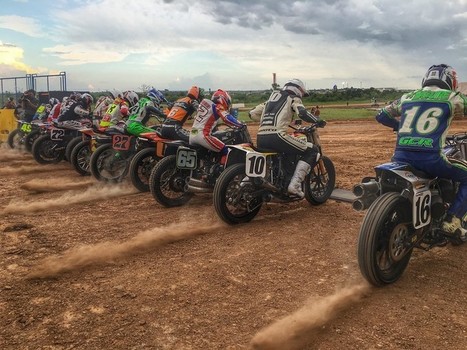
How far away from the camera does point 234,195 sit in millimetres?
6070

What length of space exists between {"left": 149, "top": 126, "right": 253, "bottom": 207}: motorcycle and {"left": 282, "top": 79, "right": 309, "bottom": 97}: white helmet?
3.85ft

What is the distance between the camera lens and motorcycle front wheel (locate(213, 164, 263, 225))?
5.93 metres

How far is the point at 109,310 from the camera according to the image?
145 inches

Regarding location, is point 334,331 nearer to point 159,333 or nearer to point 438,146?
point 159,333

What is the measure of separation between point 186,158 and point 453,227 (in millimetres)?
4124

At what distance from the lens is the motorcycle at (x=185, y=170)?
7.14 metres

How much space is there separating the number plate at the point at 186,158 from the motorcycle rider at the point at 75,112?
5979 mm

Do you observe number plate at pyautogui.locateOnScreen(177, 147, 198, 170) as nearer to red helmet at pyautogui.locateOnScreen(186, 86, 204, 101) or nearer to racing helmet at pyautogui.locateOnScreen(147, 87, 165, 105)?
red helmet at pyautogui.locateOnScreen(186, 86, 204, 101)

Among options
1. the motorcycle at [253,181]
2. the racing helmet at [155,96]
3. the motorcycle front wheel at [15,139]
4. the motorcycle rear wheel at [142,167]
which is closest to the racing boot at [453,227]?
the motorcycle at [253,181]

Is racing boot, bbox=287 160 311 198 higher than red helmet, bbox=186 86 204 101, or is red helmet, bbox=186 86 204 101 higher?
red helmet, bbox=186 86 204 101

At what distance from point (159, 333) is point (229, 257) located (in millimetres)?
1716

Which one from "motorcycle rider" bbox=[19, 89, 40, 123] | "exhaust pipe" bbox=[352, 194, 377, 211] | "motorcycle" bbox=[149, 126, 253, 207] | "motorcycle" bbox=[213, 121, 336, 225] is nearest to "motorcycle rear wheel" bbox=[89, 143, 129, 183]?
"motorcycle" bbox=[149, 126, 253, 207]

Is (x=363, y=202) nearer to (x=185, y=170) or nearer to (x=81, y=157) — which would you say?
(x=185, y=170)

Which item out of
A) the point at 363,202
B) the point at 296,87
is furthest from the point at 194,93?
the point at 363,202
